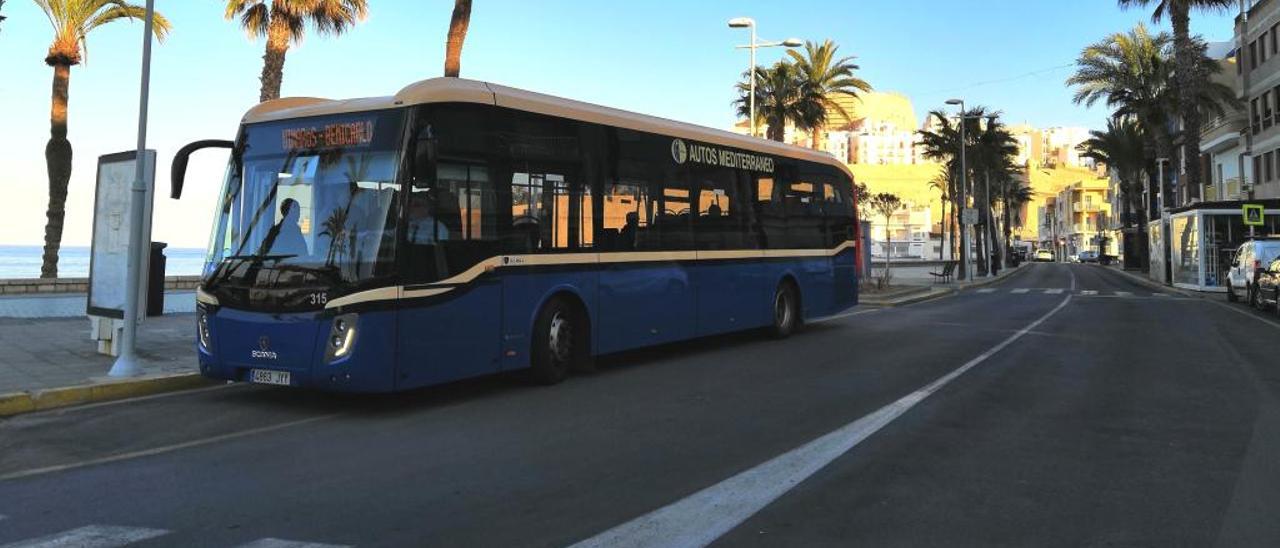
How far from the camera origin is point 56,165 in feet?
69.6

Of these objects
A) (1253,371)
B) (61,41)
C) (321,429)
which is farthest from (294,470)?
(61,41)

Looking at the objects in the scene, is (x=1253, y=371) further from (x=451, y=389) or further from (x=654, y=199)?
(x=451, y=389)

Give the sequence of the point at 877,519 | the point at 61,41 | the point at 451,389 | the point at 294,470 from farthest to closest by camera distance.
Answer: the point at 61,41
the point at 451,389
the point at 294,470
the point at 877,519

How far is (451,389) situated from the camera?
944cm

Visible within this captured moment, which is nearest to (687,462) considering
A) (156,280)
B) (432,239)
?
(432,239)

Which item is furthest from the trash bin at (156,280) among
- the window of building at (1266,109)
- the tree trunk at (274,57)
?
the window of building at (1266,109)

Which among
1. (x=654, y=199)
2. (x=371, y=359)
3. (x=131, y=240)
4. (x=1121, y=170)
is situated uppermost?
(x=1121, y=170)

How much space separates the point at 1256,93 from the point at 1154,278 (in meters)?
9.97

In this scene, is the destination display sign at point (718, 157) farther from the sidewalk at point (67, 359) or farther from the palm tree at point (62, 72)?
the palm tree at point (62, 72)

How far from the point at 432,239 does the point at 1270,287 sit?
21609mm

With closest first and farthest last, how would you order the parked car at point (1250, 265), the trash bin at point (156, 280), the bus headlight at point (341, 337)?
the bus headlight at point (341, 337) < the trash bin at point (156, 280) < the parked car at point (1250, 265)

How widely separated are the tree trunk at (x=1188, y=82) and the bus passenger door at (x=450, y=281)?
3676cm

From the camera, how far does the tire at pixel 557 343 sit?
9.34 meters

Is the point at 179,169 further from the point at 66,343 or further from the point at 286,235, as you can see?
the point at 66,343
